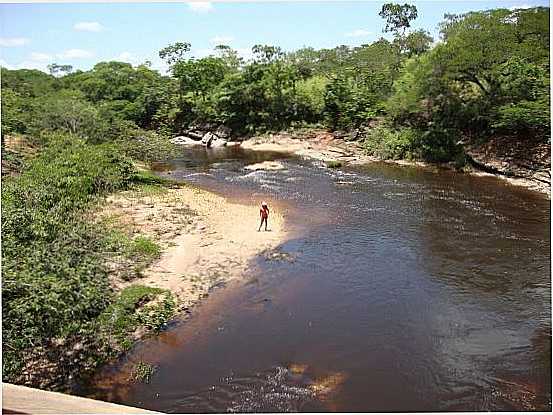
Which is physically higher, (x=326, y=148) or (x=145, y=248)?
(x=326, y=148)

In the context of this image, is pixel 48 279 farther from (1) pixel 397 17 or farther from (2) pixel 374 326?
(1) pixel 397 17

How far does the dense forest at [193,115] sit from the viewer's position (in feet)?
13.8

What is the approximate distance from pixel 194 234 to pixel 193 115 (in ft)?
47.4

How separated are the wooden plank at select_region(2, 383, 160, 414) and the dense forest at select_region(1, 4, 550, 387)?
104 inches

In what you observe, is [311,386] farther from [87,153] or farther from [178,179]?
[178,179]

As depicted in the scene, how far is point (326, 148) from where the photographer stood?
17547 millimetres

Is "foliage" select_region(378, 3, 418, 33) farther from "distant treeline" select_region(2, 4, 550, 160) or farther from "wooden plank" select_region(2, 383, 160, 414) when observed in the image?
"wooden plank" select_region(2, 383, 160, 414)

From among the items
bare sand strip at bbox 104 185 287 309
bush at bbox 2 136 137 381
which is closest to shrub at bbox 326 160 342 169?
bare sand strip at bbox 104 185 287 309

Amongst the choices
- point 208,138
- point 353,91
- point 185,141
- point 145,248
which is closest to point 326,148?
point 353,91

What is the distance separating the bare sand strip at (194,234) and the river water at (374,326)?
30 centimetres

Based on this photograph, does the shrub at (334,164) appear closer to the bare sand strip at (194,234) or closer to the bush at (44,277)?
the bare sand strip at (194,234)

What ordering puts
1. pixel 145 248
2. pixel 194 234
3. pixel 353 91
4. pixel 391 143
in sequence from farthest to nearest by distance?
pixel 353 91, pixel 391 143, pixel 194 234, pixel 145 248

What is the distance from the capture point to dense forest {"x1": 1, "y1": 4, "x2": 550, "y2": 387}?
4.21m

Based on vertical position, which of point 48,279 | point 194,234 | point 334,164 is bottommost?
point 194,234
